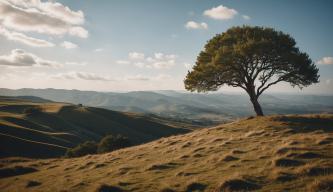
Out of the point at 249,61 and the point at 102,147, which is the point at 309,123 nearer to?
the point at 249,61

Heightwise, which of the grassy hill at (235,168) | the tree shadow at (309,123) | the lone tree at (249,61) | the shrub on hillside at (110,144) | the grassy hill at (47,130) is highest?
the lone tree at (249,61)

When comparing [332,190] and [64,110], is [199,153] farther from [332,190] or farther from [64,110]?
[64,110]

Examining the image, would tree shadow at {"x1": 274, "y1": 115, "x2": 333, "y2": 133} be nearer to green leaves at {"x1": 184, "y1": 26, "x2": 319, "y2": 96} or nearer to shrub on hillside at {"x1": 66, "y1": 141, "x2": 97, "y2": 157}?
green leaves at {"x1": 184, "y1": 26, "x2": 319, "y2": 96}

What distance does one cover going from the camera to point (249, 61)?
3972cm

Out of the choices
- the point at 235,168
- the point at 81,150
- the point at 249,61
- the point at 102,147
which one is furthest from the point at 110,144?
the point at 235,168

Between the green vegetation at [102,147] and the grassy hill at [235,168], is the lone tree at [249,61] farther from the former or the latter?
the green vegetation at [102,147]

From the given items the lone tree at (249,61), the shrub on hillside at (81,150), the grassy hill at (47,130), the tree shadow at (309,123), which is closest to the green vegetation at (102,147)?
the shrub on hillside at (81,150)

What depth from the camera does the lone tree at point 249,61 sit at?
37250mm

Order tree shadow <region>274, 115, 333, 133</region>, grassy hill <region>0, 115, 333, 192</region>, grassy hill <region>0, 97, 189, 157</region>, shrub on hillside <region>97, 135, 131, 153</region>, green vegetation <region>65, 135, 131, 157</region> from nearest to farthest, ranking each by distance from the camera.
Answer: grassy hill <region>0, 115, 333, 192</region>
tree shadow <region>274, 115, 333, 133</region>
shrub on hillside <region>97, 135, 131, 153</region>
green vegetation <region>65, 135, 131, 157</region>
grassy hill <region>0, 97, 189, 157</region>

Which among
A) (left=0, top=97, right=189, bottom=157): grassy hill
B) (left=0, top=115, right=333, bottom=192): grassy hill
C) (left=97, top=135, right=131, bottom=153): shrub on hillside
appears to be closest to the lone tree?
(left=0, top=115, right=333, bottom=192): grassy hill

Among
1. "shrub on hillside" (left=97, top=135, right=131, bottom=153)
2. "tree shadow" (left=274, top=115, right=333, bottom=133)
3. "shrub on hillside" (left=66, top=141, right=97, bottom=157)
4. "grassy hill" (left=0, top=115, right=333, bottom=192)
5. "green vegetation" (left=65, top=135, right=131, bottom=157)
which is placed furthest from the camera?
"shrub on hillside" (left=66, top=141, right=97, bottom=157)

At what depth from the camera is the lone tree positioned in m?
37.2

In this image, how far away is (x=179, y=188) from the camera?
15.7 metres

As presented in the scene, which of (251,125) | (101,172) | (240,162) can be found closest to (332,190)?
(240,162)
